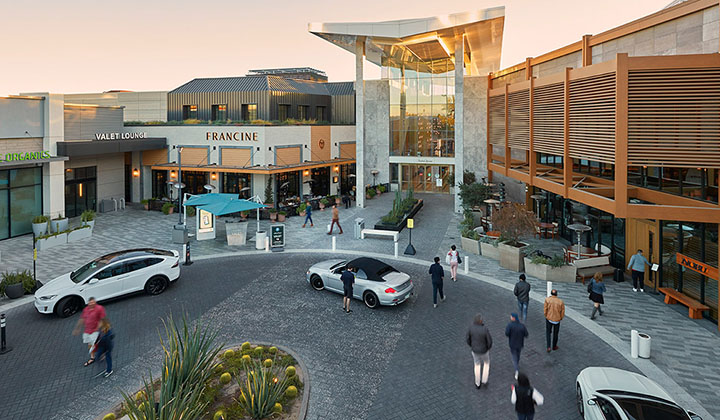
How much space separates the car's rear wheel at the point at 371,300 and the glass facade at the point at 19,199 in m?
20.4

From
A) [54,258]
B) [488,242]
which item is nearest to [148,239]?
[54,258]

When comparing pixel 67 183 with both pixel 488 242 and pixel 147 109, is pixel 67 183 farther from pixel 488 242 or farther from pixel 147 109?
pixel 488 242

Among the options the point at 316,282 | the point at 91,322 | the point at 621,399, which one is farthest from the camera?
the point at 316,282

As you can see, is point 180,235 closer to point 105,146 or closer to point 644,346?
point 105,146

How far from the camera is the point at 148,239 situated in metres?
24.3

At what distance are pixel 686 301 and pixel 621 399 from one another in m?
8.36

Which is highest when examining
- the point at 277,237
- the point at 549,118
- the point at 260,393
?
the point at 549,118

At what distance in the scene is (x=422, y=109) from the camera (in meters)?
38.1

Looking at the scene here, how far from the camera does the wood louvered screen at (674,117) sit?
12352 mm

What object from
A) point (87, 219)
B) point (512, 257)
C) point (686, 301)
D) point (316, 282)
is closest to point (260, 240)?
point (316, 282)

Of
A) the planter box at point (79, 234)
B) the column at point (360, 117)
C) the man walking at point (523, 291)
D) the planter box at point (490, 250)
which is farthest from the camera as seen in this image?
the column at point (360, 117)

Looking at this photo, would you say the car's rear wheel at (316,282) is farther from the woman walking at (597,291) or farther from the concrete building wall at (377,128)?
the concrete building wall at (377,128)

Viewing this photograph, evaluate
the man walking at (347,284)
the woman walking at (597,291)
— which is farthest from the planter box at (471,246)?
the man walking at (347,284)

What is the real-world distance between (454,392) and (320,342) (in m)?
3.92
